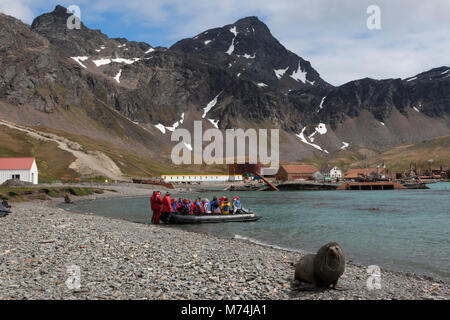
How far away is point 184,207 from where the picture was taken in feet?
138

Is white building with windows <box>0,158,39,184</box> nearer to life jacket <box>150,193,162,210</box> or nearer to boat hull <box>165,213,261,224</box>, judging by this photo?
life jacket <box>150,193,162,210</box>

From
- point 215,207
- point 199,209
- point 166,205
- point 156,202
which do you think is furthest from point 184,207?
point 215,207

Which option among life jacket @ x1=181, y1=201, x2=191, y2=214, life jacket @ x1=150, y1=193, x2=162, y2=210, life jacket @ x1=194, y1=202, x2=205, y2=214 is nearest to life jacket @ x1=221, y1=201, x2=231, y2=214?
life jacket @ x1=194, y1=202, x2=205, y2=214

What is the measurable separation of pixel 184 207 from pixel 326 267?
2993cm

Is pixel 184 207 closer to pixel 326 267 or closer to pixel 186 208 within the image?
pixel 186 208

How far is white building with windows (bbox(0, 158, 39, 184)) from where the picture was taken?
7994 cm

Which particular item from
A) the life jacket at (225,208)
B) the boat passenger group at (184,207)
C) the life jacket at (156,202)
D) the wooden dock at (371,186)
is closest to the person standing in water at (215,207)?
the boat passenger group at (184,207)

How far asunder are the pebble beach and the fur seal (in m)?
0.51

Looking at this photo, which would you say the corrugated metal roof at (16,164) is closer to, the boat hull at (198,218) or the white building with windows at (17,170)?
the white building with windows at (17,170)

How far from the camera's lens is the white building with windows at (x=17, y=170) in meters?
79.9

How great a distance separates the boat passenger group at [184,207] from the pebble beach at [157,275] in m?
18.8
